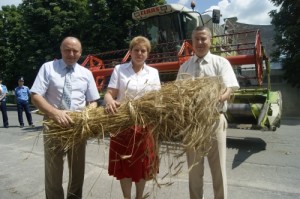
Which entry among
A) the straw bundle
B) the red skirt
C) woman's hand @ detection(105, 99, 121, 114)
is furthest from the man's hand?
the red skirt

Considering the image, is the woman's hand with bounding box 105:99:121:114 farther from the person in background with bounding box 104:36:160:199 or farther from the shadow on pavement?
the shadow on pavement

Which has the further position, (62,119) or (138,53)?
(138,53)

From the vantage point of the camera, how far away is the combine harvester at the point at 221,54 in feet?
21.5

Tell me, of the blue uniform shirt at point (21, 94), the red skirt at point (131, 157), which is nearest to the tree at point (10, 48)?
the blue uniform shirt at point (21, 94)

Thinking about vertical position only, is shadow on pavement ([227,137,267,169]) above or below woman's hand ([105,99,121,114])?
below

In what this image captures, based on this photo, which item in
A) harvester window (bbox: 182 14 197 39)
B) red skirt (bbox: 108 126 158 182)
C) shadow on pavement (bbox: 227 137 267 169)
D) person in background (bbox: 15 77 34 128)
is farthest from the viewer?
person in background (bbox: 15 77 34 128)

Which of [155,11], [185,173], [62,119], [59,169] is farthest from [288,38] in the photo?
[62,119]

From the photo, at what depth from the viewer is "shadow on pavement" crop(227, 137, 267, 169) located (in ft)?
18.2

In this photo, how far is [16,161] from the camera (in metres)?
5.68

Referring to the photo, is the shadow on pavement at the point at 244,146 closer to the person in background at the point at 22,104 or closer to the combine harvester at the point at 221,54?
the combine harvester at the point at 221,54

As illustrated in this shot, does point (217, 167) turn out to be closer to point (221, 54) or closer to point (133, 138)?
point (133, 138)

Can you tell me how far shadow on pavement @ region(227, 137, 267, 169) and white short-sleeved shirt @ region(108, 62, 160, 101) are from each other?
2690 mm

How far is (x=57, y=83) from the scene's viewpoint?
306cm

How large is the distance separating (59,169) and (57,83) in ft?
2.78
